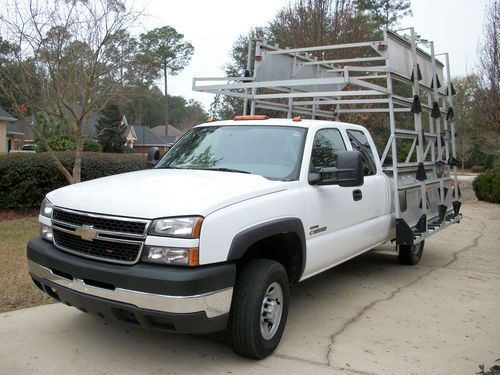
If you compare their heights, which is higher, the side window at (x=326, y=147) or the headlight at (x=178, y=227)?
the side window at (x=326, y=147)

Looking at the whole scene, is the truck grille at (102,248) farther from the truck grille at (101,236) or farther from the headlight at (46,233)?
the headlight at (46,233)

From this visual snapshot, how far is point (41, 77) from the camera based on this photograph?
1002cm

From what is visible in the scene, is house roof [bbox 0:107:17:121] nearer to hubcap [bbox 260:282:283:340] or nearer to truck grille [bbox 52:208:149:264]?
truck grille [bbox 52:208:149:264]

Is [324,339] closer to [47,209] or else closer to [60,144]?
[47,209]

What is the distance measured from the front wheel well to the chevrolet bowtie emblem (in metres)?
1.27

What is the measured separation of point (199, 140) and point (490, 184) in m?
15.0

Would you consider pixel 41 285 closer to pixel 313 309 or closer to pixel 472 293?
pixel 313 309

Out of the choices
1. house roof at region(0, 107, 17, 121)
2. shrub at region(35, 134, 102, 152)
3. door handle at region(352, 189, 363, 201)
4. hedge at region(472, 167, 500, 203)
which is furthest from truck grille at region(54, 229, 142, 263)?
house roof at region(0, 107, 17, 121)

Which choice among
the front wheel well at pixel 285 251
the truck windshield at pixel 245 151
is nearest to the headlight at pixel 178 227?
the front wheel well at pixel 285 251

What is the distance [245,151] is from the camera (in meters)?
4.89

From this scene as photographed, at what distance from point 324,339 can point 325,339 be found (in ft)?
0.03

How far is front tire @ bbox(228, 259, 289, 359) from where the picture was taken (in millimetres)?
3723

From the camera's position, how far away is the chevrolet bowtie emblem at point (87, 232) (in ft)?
11.9

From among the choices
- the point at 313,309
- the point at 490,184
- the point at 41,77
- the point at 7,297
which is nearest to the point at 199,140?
the point at 313,309
